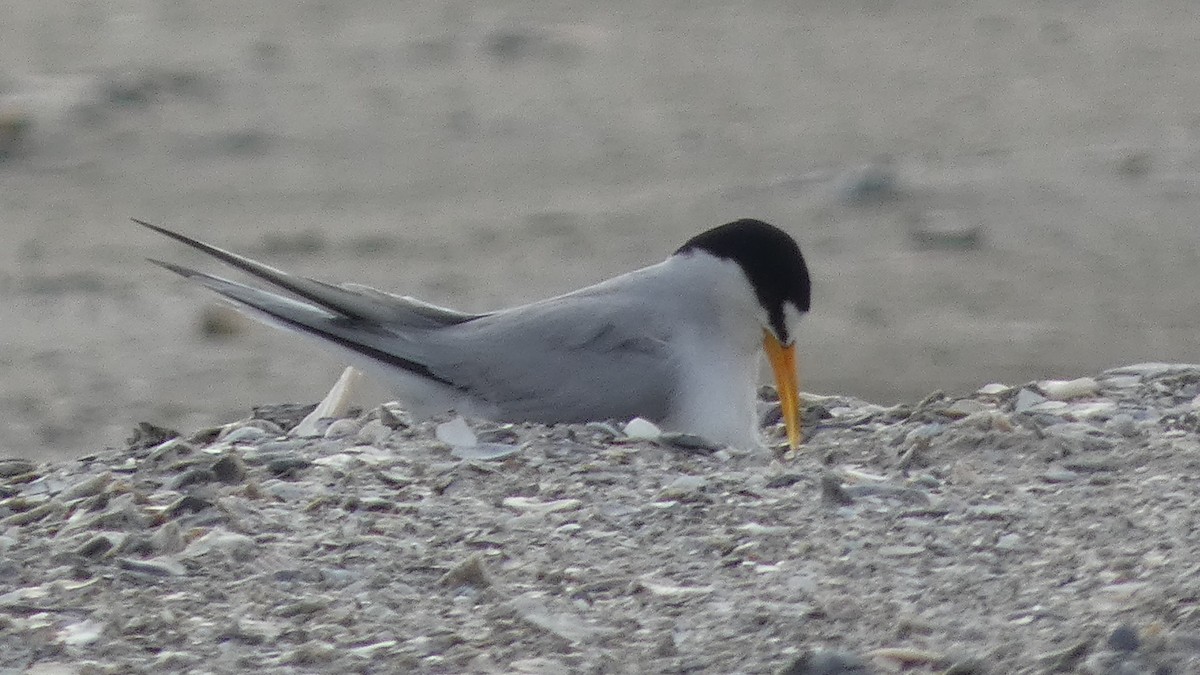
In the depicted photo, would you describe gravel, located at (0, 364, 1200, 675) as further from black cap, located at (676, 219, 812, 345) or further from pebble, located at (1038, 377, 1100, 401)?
black cap, located at (676, 219, 812, 345)

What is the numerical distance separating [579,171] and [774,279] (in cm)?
472

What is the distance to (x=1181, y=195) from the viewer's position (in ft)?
32.4

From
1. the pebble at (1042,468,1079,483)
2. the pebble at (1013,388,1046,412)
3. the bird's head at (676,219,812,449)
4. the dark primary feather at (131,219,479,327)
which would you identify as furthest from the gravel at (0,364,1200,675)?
the bird's head at (676,219,812,449)

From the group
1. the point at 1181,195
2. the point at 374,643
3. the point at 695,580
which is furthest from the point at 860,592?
the point at 1181,195

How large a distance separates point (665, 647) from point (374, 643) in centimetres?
53

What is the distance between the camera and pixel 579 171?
10555 mm

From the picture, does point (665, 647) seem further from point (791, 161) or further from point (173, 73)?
point (173, 73)

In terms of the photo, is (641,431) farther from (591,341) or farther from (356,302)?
(356,302)

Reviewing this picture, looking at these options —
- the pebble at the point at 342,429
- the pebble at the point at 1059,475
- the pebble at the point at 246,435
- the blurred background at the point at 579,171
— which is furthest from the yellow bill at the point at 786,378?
the blurred background at the point at 579,171

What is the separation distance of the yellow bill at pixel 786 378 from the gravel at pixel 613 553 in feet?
0.94

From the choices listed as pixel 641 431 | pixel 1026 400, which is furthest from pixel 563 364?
pixel 1026 400

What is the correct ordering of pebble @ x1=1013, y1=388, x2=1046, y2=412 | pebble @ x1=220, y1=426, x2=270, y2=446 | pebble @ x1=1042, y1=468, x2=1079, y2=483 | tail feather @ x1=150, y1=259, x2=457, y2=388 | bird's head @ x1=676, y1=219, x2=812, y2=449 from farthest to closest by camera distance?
bird's head @ x1=676, y1=219, x2=812, y2=449
tail feather @ x1=150, y1=259, x2=457, y2=388
pebble @ x1=1013, y1=388, x2=1046, y2=412
pebble @ x1=220, y1=426, x2=270, y2=446
pebble @ x1=1042, y1=468, x2=1079, y2=483

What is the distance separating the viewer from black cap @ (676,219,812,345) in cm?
591

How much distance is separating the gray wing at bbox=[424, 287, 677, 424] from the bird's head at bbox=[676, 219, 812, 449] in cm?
33
